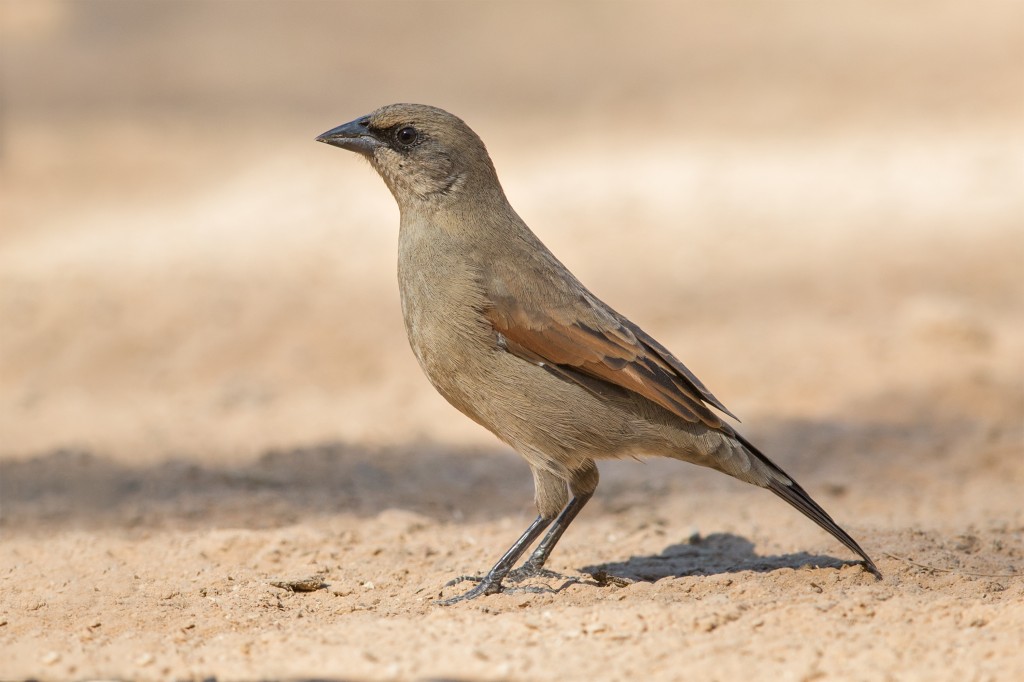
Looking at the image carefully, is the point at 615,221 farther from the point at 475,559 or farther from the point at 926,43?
the point at 926,43

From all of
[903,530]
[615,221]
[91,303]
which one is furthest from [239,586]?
[615,221]

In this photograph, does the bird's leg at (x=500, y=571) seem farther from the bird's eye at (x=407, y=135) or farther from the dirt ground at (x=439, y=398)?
the bird's eye at (x=407, y=135)

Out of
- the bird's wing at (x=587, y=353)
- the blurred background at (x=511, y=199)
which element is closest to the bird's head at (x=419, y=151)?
the bird's wing at (x=587, y=353)

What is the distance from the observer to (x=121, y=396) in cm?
916

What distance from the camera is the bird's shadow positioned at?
5.20 m

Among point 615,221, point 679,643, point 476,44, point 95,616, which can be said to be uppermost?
point 476,44

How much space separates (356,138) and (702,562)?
2.61 metres

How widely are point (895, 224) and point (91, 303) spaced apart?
8306 mm

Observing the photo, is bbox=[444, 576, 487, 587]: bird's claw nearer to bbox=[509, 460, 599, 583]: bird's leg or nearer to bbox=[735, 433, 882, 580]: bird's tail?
bbox=[509, 460, 599, 583]: bird's leg

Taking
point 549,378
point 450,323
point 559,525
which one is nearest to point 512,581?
point 559,525

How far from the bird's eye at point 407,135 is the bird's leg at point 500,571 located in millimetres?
1864

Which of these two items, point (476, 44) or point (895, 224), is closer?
point (895, 224)

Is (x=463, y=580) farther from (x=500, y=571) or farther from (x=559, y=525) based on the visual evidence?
(x=559, y=525)

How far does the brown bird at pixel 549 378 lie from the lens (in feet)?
16.0
